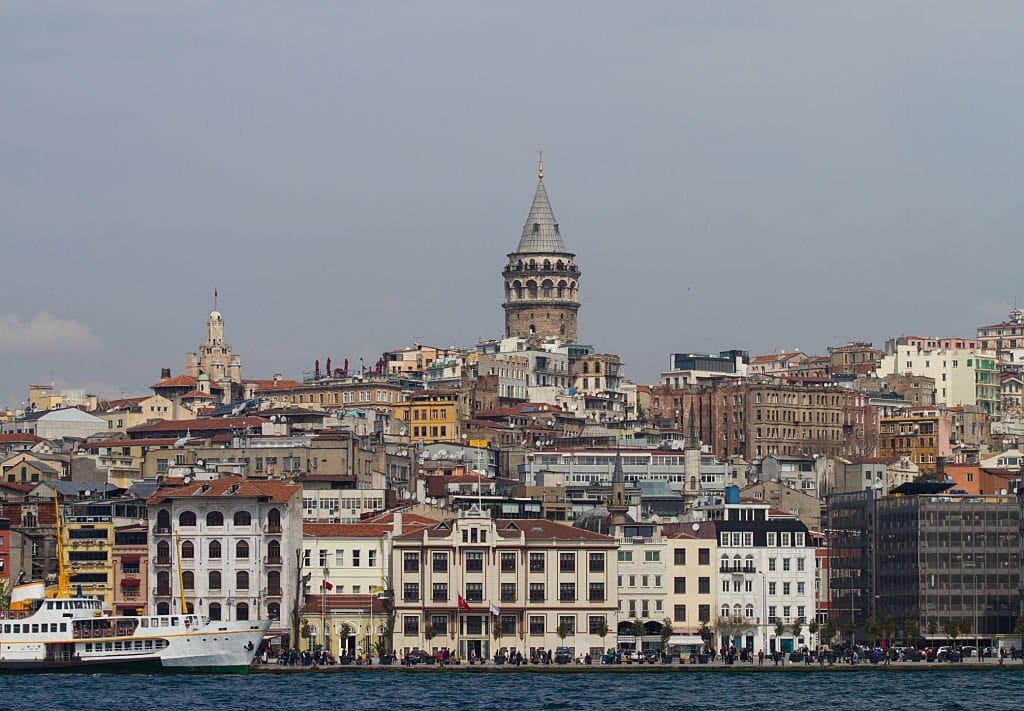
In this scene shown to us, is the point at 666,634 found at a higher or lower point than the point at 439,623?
lower

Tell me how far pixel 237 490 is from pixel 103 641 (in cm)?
1380

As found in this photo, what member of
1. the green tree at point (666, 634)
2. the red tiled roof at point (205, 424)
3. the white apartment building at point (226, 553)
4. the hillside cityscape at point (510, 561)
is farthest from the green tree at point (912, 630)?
the red tiled roof at point (205, 424)

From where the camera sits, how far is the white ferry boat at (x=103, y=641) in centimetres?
11838

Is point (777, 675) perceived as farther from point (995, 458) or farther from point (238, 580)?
point (995, 458)

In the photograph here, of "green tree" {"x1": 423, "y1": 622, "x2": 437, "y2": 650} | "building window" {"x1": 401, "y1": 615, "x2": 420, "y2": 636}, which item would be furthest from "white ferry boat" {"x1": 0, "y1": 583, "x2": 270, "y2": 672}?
"green tree" {"x1": 423, "y1": 622, "x2": 437, "y2": 650}

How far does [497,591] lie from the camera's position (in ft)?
418

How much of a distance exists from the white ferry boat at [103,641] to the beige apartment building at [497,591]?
10.7 m

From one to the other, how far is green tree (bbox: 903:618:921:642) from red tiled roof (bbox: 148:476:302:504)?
32.2 m

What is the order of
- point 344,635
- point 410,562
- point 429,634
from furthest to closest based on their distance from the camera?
point 410,562 < point 344,635 < point 429,634

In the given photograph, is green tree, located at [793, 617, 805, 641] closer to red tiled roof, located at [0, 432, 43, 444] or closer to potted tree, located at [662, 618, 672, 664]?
potted tree, located at [662, 618, 672, 664]

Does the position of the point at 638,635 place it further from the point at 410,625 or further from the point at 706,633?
the point at 410,625

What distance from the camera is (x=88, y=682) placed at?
11462 centimetres

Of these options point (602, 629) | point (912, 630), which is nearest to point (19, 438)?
point (602, 629)

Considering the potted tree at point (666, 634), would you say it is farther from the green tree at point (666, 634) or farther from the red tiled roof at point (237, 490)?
the red tiled roof at point (237, 490)
